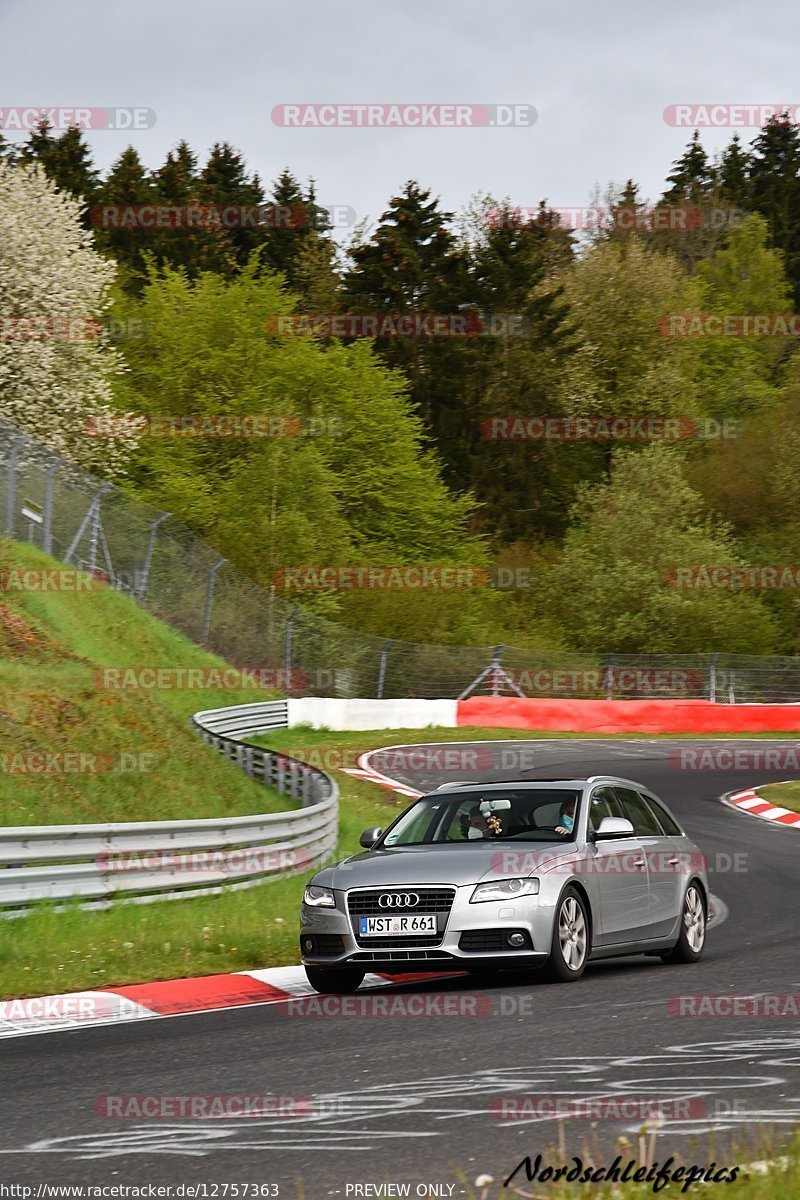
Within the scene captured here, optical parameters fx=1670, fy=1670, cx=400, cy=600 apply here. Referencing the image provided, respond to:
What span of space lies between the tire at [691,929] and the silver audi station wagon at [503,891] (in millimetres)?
15

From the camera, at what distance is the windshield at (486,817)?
11.3 meters

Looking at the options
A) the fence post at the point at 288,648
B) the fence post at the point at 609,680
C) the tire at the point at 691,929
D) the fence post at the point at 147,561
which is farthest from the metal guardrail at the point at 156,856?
the fence post at the point at 609,680

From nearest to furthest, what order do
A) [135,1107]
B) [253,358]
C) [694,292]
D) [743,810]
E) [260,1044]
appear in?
[135,1107] < [260,1044] < [743,810] < [253,358] < [694,292]

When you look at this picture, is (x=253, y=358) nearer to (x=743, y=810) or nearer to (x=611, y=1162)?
(x=743, y=810)

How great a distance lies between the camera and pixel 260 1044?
27.2 feet

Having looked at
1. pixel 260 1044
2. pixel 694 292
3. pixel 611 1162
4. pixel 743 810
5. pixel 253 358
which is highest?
pixel 694 292

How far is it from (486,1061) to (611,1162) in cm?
249

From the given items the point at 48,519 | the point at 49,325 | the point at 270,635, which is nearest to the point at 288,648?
the point at 270,635

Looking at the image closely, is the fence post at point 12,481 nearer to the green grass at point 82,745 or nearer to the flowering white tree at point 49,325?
the green grass at point 82,745

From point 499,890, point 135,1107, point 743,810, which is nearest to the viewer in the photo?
point 135,1107

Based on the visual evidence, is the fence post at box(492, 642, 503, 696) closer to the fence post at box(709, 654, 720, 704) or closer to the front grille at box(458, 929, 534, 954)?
the fence post at box(709, 654, 720, 704)

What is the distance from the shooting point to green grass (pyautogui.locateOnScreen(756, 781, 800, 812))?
2511 cm

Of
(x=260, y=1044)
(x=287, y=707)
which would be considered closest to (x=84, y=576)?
(x=287, y=707)

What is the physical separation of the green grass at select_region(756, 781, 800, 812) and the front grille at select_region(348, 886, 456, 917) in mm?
15403
